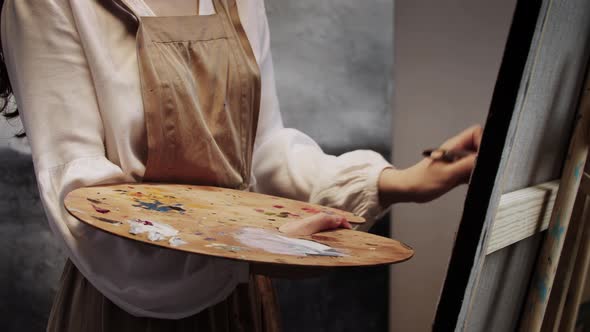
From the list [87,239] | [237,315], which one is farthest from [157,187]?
[237,315]

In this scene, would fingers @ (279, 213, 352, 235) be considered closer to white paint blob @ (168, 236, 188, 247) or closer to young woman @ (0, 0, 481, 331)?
young woman @ (0, 0, 481, 331)

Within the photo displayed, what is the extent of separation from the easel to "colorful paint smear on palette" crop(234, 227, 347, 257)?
0.20 m

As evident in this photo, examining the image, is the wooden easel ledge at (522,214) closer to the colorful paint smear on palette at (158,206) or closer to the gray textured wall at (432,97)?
the colorful paint smear on palette at (158,206)

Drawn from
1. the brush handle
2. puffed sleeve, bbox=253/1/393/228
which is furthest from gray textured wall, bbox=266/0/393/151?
the brush handle

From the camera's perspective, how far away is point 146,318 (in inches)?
38.1

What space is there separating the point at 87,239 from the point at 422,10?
4.37 feet

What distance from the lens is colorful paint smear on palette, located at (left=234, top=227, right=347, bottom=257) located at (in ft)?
2.37

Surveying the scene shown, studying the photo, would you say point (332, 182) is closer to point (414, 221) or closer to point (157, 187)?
point (157, 187)

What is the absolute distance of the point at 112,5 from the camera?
994mm

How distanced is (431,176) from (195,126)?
1.10 feet

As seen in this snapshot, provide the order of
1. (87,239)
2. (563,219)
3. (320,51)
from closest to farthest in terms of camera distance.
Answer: (563,219) → (87,239) → (320,51)

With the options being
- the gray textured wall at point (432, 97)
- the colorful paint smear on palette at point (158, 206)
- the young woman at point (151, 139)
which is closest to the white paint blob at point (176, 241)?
the colorful paint smear on palette at point (158, 206)

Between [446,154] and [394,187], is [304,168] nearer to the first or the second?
[394,187]

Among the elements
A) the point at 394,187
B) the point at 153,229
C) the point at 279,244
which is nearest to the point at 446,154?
the point at 394,187
